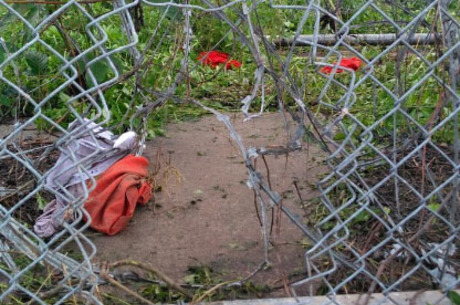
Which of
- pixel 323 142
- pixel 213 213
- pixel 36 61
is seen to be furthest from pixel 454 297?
pixel 36 61

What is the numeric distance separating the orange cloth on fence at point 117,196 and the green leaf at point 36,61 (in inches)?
38.8

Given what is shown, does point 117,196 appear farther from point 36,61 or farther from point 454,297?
point 454,297

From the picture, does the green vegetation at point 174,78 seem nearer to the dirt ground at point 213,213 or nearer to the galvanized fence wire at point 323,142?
the galvanized fence wire at point 323,142

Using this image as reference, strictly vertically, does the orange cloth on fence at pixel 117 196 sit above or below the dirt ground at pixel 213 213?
above

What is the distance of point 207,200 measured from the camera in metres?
3.29

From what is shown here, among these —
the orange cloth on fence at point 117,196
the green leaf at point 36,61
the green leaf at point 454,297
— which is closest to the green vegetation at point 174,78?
the green leaf at point 36,61

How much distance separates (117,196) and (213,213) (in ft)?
1.39

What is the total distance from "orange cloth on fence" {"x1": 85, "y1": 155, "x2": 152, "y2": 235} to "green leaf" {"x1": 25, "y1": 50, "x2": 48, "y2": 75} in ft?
3.24

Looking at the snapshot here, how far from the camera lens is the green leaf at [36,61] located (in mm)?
3906

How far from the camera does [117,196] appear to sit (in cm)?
309

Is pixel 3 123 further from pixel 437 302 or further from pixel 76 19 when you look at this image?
pixel 437 302

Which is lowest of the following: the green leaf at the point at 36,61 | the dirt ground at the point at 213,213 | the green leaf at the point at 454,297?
the dirt ground at the point at 213,213

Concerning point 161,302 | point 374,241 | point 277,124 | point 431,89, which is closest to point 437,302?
point 374,241

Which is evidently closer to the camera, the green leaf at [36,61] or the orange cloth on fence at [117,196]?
the orange cloth on fence at [117,196]
